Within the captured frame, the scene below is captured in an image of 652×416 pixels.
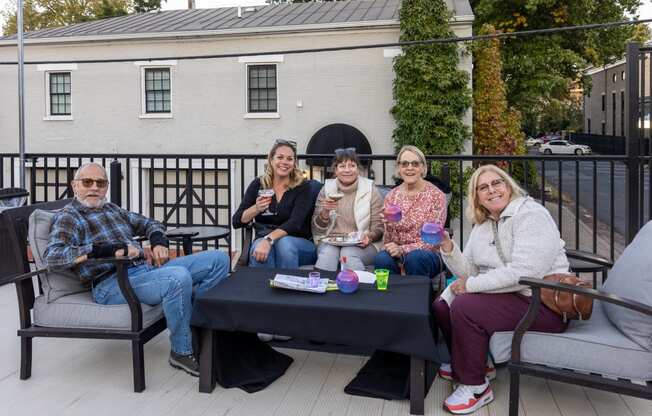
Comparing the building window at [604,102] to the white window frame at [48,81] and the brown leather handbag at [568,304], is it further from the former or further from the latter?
the brown leather handbag at [568,304]

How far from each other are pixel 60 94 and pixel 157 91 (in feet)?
11.3

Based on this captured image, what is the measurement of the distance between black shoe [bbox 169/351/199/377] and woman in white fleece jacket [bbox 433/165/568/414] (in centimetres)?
136

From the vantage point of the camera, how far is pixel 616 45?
772 inches

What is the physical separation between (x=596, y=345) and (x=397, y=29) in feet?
46.2

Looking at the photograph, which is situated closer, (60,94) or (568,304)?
(568,304)

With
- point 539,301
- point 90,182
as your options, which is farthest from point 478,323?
point 90,182

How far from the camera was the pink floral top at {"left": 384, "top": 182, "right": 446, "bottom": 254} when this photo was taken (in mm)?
3787

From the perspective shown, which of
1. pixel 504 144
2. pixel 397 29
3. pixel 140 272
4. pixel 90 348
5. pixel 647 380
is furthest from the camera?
pixel 504 144

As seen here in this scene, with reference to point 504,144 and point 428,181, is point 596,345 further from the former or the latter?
point 504,144

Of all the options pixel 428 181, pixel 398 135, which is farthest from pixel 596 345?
pixel 398 135

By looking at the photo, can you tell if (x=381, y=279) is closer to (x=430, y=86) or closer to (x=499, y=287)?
(x=499, y=287)

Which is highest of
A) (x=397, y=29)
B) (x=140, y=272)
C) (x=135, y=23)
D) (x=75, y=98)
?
Result: (x=135, y=23)

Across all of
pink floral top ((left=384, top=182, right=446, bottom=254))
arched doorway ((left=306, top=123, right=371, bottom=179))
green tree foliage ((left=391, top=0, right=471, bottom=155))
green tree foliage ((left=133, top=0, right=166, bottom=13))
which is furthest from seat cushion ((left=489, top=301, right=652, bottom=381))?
green tree foliage ((left=133, top=0, right=166, bottom=13))

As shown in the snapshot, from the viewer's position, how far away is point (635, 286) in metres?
2.42
